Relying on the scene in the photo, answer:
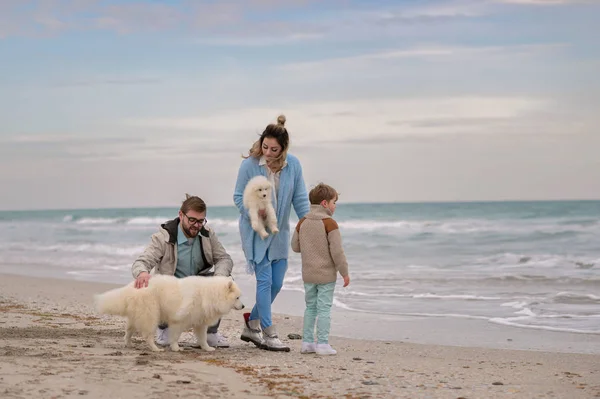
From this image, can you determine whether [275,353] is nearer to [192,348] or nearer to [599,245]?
[192,348]

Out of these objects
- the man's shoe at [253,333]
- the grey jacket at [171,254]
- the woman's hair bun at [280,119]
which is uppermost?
the woman's hair bun at [280,119]

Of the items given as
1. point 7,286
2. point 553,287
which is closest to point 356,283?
point 553,287

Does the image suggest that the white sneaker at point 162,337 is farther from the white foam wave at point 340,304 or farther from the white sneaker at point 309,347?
the white foam wave at point 340,304

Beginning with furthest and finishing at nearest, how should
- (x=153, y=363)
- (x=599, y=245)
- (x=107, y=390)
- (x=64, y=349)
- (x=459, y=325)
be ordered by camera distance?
1. (x=599, y=245)
2. (x=459, y=325)
3. (x=64, y=349)
4. (x=153, y=363)
5. (x=107, y=390)

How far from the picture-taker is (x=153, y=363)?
17.6 ft

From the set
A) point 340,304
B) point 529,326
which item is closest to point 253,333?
point 529,326

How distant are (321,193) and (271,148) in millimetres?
597

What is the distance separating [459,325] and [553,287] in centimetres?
451

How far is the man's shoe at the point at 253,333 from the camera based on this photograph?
21.8 feet

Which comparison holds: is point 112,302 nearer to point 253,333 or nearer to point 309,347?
point 253,333

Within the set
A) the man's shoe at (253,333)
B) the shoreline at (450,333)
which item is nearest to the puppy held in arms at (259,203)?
the man's shoe at (253,333)

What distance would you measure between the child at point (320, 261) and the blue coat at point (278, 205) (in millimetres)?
171

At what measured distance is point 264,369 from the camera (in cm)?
555

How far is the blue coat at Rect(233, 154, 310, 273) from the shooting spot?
648 centimetres
